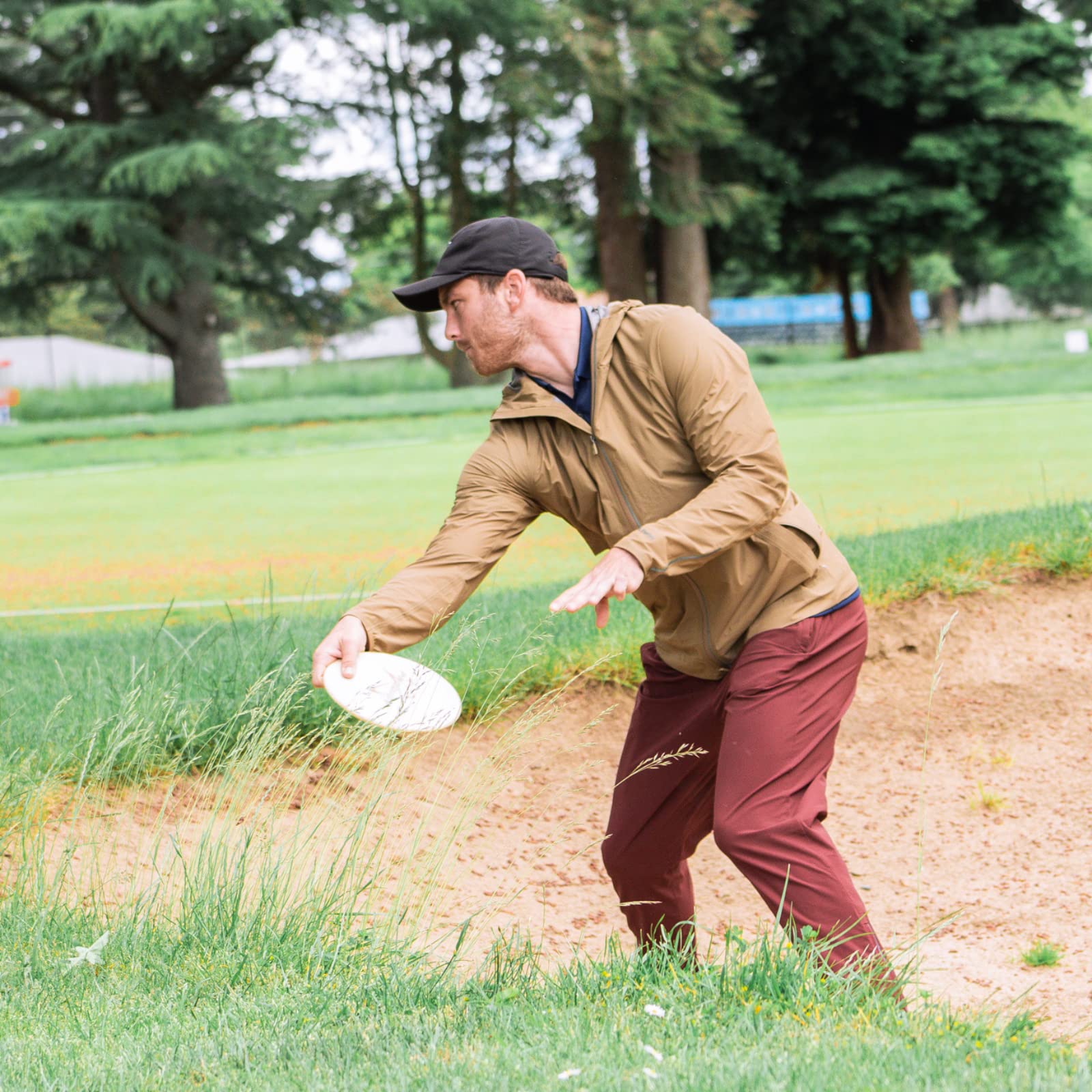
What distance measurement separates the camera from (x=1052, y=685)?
6.38 meters

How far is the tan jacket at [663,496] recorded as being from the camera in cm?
333

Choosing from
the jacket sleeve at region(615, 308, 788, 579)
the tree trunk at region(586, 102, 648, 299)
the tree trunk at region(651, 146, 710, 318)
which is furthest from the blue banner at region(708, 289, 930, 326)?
the jacket sleeve at region(615, 308, 788, 579)

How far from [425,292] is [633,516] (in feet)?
2.44

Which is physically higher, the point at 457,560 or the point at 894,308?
the point at 894,308

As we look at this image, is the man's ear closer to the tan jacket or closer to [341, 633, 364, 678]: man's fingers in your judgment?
the tan jacket

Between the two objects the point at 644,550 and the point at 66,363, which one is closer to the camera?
the point at 644,550

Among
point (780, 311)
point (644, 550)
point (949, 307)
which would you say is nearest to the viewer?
point (644, 550)

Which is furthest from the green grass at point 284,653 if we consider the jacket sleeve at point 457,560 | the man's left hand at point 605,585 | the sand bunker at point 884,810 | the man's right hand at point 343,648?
the man's left hand at point 605,585

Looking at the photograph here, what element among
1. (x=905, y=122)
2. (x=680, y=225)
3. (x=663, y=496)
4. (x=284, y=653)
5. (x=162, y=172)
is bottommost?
(x=284, y=653)

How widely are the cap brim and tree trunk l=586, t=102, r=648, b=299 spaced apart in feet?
86.0

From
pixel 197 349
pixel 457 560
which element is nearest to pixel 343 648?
pixel 457 560

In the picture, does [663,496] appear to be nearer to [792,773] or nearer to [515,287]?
[515,287]

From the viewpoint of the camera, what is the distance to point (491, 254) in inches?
136

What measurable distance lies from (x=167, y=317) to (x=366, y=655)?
30.0 metres
